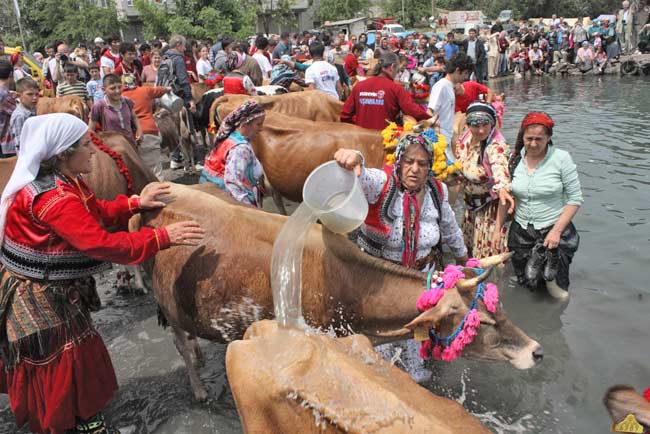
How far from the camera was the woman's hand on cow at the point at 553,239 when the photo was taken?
480cm

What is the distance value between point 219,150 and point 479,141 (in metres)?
2.47

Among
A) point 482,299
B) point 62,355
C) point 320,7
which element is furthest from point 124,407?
point 320,7

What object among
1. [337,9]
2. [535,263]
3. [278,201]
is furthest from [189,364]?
[337,9]

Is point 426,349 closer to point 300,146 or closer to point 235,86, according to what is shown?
point 300,146

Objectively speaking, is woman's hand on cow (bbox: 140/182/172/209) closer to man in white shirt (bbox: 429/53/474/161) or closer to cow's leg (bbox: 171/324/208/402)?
cow's leg (bbox: 171/324/208/402)

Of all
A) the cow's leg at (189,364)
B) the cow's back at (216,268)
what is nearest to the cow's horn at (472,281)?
the cow's back at (216,268)

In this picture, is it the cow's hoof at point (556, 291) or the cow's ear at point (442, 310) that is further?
the cow's hoof at point (556, 291)

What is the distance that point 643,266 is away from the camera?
6.13 meters

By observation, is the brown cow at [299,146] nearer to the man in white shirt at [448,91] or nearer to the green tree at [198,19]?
the man in white shirt at [448,91]

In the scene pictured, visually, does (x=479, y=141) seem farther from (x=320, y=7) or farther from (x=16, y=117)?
(x=320, y=7)

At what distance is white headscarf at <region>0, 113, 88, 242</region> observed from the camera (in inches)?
111

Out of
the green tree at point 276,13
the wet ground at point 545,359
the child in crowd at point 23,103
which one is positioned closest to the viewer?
the wet ground at point 545,359

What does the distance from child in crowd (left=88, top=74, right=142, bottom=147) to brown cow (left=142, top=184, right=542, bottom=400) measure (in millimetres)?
3767

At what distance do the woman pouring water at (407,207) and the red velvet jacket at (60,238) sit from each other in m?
1.49
